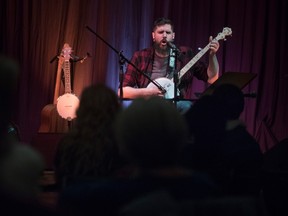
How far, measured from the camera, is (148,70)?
193 inches

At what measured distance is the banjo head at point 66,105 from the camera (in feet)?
16.1

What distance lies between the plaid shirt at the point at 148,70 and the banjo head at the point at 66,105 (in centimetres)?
50

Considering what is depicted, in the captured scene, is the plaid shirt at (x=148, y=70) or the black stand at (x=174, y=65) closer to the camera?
the black stand at (x=174, y=65)

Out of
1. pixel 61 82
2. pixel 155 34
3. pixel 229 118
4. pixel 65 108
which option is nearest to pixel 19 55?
pixel 61 82

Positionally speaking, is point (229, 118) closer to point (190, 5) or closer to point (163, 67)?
point (163, 67)

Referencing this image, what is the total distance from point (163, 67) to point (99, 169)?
278 cm

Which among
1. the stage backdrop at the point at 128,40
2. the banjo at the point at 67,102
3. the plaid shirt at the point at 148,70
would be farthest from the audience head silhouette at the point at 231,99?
the stage backdrop at the point at 128,40

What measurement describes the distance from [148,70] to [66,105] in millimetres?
794

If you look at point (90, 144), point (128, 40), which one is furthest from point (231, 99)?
point (128, 40)

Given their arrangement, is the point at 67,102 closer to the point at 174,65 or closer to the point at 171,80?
the point at 171,80

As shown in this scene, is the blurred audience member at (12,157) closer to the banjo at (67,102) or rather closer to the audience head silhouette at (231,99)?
the audience head silhouette at (231,99)

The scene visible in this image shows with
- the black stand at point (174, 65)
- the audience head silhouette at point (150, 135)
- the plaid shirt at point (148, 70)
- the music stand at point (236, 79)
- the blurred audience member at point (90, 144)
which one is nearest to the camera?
the audience head silhouette at point (150, 135)

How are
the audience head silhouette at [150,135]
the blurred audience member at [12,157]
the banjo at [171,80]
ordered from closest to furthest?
the blurred audience member at [12,157], the audience head silhouette at [150,135], the banjo at [171,80]

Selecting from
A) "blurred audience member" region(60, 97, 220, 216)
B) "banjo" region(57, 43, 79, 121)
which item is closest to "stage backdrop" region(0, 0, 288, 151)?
"banjo" region(57, 43, 79, 121)
